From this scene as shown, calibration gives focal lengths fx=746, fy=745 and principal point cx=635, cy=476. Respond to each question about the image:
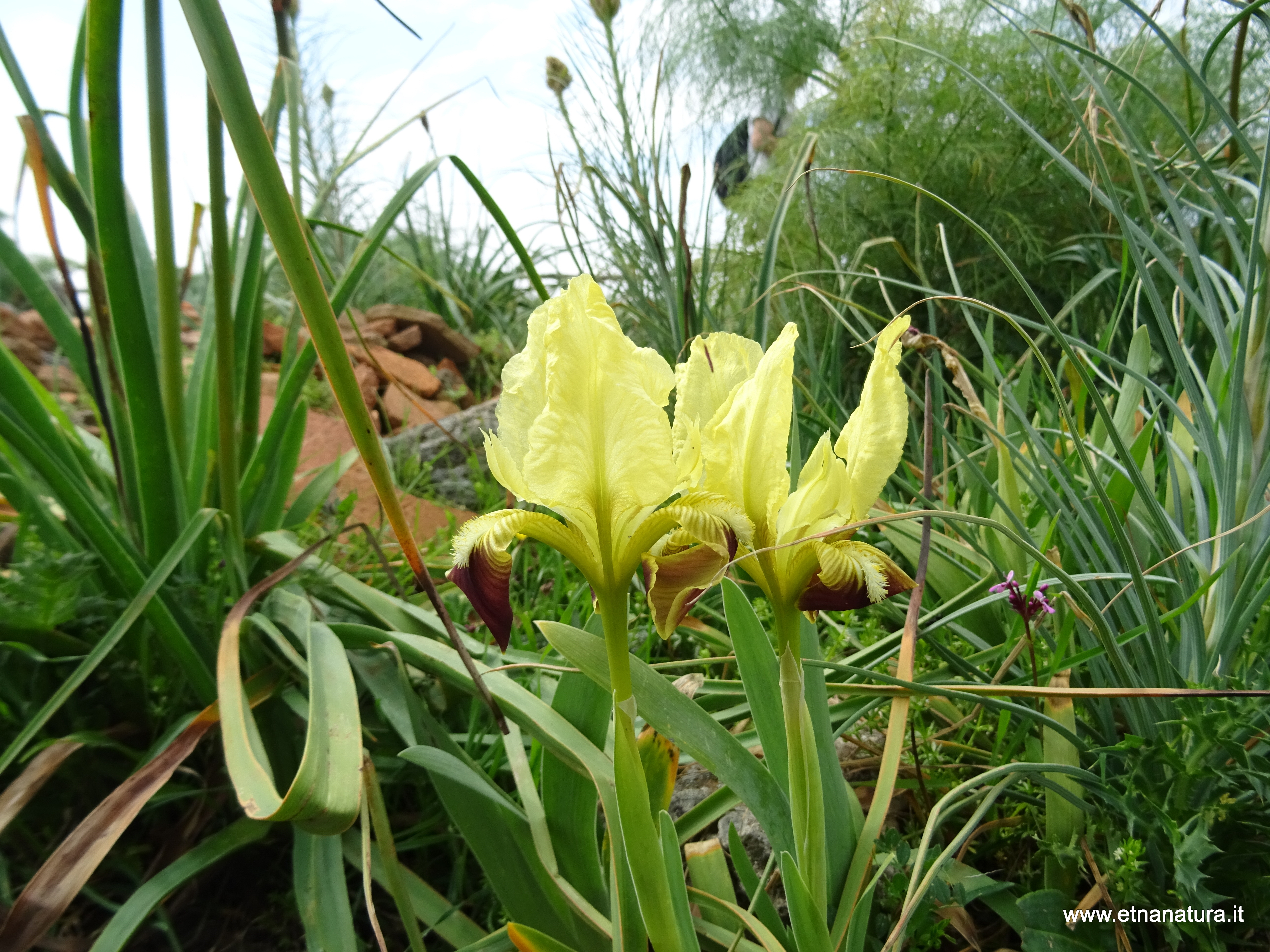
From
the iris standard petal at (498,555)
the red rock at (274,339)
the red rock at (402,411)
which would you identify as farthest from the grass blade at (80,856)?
the red rock at (274,339)

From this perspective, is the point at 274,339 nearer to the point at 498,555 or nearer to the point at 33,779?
the point at 33,779

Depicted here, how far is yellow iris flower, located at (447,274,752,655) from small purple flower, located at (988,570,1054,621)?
0.49 m

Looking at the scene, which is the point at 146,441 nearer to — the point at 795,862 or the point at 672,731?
the point at 672,731

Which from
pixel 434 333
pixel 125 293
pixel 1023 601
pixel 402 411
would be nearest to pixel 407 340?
pixel 434 333

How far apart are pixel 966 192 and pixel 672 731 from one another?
232 centimetres

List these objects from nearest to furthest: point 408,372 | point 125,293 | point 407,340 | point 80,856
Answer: point 80,856
point 125,293
point 408,372
point 407,340

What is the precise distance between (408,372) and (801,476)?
3.45 metres

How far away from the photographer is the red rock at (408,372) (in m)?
3.64

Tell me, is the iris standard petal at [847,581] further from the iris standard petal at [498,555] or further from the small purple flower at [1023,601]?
the small purple flower at [1023,601]

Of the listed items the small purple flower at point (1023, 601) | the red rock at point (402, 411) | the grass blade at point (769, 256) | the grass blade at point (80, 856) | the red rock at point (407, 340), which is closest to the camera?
the grass blade at point (80, 856)

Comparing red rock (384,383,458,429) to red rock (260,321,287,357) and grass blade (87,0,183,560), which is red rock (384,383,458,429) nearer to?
red rock (260,321,287,357)

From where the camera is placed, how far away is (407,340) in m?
4.26

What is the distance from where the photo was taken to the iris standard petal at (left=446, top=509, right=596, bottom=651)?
54 cm

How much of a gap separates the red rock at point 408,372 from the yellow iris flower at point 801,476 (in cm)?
324
